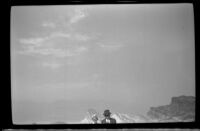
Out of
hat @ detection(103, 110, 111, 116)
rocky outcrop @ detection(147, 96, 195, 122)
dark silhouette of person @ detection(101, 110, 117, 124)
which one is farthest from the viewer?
rocky outcrop @ detection(147, 96, 195, 122)

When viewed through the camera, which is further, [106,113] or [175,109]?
[175,109]

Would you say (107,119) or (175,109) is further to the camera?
(175,109)

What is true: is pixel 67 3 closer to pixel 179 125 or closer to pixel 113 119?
pixel 113 119

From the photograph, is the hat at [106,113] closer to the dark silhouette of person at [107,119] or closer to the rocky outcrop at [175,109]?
the dark silhouette of person at [107,119]

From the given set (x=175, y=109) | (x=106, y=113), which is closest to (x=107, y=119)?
(x=106, y=113)

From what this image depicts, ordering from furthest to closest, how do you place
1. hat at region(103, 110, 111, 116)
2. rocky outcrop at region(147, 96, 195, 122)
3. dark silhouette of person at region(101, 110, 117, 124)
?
rocky outcrop at region(147, 96, 195, 122)
hat at region(103, 110, 111, 116)
dark silhouette of person at region(101, 110, 117, 124)

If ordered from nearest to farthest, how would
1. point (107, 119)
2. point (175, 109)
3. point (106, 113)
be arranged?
1. point (107, 119)
2. point (106, 113)
3. point (175, 109)

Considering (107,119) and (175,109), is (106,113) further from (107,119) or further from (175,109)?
(175,109)

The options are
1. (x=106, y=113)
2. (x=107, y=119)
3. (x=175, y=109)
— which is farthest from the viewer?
(x=175, y=109)

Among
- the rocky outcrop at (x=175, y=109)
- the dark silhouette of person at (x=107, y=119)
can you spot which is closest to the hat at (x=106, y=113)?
the dark silhouette of person at (x=107, y=119)

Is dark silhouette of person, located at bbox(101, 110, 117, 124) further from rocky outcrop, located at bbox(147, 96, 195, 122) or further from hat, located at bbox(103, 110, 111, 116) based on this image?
rocky outcrop, located at bbox(147, 96, 195, 122)

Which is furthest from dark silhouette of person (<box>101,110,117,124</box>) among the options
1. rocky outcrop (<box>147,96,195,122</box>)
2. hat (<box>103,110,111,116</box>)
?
rocky outcrop (<box>147,96,195,122</box>)

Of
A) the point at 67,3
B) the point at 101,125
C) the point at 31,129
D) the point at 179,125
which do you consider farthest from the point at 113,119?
the point at 67,3
